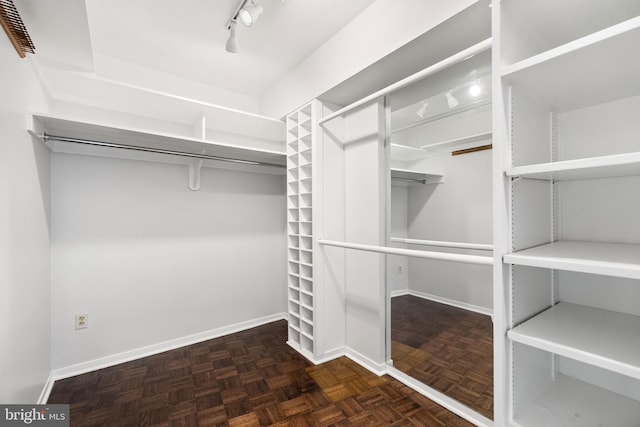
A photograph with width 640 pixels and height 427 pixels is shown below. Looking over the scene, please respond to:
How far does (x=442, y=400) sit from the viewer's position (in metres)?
1.82

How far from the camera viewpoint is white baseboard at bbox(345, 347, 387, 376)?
2184mm

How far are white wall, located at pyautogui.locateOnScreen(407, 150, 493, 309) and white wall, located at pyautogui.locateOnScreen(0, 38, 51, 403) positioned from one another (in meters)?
2.37

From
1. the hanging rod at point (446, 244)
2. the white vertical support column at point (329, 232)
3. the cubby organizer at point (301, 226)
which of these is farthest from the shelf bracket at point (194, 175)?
the hanging rod at point (446, 244)

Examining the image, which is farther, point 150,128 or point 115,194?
point 150,128

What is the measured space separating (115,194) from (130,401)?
5.39 feet

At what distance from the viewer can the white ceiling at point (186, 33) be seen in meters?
1.49

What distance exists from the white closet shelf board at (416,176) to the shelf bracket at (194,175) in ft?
6.19

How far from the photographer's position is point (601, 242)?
4.02 feet

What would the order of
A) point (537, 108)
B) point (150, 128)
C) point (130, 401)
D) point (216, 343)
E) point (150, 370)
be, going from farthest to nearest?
point (216, 343)
point (150, 128)
point (150, 370)
point (130, 401)
point (537, 108)

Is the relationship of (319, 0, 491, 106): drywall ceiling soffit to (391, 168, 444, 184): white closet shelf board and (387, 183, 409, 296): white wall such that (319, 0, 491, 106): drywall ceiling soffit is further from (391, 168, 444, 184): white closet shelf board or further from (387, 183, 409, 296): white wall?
(387, 183, 409, 296): white wall

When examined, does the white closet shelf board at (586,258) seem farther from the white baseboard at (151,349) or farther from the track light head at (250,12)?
the white baseboard at (151,349)

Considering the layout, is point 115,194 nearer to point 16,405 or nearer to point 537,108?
point 16,405

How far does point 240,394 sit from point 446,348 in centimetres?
156

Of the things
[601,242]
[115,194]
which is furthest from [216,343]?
[601,242]
